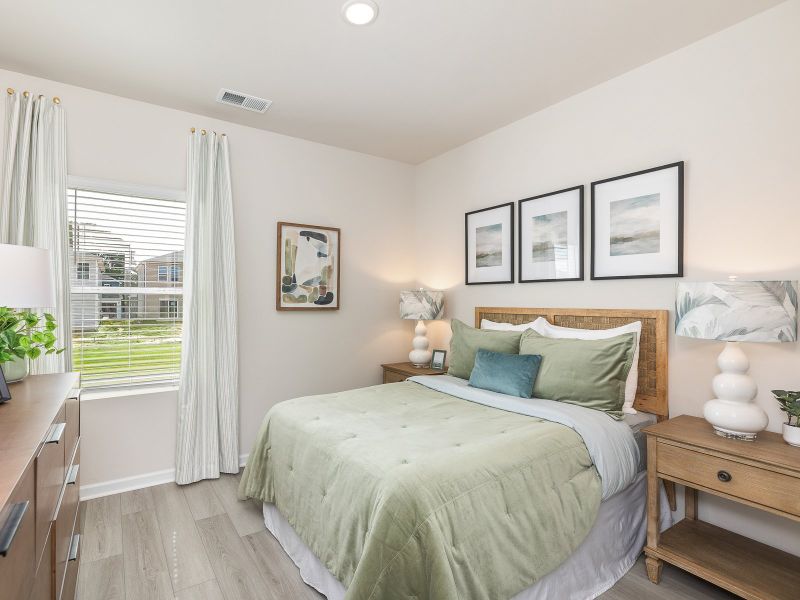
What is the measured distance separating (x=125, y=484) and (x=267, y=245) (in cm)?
196

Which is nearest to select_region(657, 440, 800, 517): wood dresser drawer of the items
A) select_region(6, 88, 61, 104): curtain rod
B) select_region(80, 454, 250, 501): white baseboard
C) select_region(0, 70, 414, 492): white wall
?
select_region(0, 70, 414, 492): white wall

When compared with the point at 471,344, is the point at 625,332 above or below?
above

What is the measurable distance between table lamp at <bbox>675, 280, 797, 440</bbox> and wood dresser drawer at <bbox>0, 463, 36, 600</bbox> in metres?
2.34

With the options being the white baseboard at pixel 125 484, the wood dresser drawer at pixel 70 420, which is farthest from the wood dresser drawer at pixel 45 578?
the white baseboard at pixel 125 484

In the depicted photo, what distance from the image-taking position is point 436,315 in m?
3.82

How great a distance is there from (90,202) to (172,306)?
0.86 m

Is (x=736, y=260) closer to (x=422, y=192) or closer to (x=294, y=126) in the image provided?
(x=422, y=192)

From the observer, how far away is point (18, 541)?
881mm

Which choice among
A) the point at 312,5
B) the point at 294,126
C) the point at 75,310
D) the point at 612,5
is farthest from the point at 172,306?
the point at 612,5

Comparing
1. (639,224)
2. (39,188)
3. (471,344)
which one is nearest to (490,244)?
(471,344)

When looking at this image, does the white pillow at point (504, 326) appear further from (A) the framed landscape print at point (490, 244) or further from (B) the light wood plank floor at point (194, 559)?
(B) the light wood plank floor at point (194, 559)

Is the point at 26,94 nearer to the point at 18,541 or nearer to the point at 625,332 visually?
the point at 18,541

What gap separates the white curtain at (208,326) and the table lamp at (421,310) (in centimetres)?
144

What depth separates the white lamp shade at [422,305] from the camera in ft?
12.4
